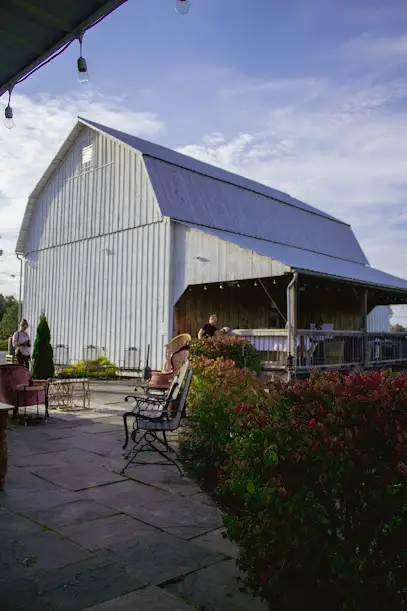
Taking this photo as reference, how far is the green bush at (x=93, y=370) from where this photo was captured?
1603 centimetres

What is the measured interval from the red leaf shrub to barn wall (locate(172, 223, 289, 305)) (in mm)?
9581

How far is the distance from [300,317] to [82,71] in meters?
17.0

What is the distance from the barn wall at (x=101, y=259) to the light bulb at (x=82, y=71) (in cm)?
1139

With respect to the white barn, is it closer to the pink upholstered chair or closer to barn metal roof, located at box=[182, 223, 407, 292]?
barn metal roof, located at box=[182, 223, 407, 292]

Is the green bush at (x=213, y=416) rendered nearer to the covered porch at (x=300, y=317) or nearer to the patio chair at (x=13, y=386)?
the patio chair at (x=13, y=386)

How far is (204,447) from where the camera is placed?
243 inches

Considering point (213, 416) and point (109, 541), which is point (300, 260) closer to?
point (213, 416)

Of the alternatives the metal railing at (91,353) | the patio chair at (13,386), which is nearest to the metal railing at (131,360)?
the metal railing at (91,353)

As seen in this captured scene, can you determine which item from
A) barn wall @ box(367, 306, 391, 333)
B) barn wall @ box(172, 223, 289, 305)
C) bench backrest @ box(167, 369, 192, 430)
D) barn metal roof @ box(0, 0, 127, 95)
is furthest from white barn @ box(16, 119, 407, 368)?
barn metal roof @ box(0, 0, 127, 95)

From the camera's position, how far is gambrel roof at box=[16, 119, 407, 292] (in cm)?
1608

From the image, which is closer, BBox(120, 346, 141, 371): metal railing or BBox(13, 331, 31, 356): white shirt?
BBox(13, 331, 31, 356): white shirt

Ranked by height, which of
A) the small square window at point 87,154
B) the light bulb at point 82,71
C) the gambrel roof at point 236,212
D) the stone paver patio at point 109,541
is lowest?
the stone paver patio at point 109,541

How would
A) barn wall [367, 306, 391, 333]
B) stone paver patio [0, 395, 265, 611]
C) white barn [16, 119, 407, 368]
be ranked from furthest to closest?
barn wall [367, 306, 391, 333] → white barn [16, 119, 407, 368] → stone paver patio [0, 395, 265, 611]

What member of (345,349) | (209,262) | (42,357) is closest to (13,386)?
(42,357)
